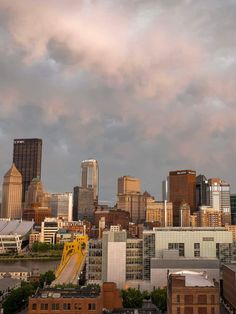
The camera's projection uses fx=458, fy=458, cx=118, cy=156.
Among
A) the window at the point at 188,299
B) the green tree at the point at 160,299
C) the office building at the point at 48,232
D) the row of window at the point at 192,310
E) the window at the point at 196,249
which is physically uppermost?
the office building at the point at 48,232

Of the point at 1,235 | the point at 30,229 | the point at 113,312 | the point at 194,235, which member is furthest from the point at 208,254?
the point at 30,229

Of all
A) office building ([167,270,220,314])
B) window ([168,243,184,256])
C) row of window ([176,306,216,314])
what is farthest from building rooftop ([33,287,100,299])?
window ([168,243,184,256])

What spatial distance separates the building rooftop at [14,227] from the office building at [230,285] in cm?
12321

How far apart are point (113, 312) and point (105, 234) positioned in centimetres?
2623

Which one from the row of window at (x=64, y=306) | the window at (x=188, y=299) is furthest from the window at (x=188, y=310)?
the row of window at (x=64, y=306)

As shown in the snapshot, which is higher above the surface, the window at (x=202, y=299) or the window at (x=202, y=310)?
the window at (x=202, y=299)

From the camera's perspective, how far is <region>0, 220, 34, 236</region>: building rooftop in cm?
17950

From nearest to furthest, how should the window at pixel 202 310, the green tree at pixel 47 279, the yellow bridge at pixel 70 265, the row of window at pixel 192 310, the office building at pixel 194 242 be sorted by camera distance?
1. the row of window at pixel 192 310
2. the window at pixel 202 310
3. the green tree at pixel 47 279
4. the yellow bridge at pixel 70 265
5. the office building at pixel 194 242

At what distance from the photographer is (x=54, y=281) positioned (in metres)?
74.6

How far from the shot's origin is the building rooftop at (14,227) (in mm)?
179500

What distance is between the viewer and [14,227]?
18675cm

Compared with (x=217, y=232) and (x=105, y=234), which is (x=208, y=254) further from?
(x=105, y=234)

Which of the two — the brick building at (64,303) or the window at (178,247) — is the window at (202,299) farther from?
the window at (178,247)

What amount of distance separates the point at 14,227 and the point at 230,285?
138 m
